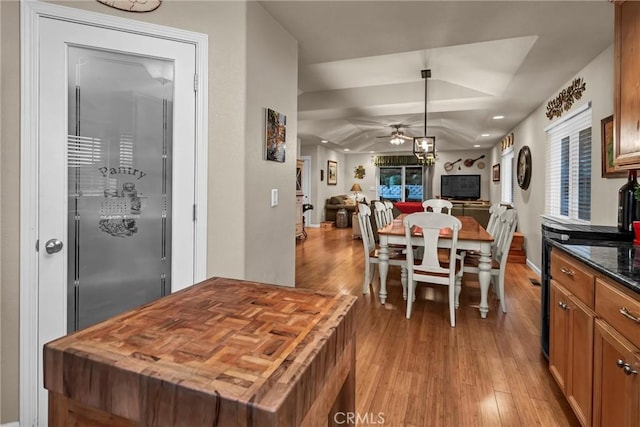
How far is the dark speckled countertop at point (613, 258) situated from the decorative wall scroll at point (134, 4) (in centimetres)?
Result: 242

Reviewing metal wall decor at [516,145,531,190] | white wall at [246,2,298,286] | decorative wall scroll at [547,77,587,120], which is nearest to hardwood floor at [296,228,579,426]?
white wall at [246,2,298,286]

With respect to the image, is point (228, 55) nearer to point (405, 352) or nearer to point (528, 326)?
point (405, 352)

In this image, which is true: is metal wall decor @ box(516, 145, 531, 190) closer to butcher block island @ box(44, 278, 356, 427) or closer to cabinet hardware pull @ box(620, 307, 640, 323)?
cabinet hardware pull @ box(620, 307, 640, 323)

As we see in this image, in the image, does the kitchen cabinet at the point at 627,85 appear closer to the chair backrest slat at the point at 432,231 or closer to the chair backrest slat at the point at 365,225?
the chair backrest slat at the point at 432,231

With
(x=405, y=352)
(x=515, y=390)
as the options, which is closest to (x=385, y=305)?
(x=405, y=352)

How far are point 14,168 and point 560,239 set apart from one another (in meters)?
2.85

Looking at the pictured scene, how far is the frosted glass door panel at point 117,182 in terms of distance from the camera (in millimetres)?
1654

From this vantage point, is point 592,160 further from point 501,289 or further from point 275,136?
point 275,136

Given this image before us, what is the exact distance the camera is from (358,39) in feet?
8.63

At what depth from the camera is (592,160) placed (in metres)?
3.10

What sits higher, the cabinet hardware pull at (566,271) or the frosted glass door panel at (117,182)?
the frosted glass door panel at (117,182)

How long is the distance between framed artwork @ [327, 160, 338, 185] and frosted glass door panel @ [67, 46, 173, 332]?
335 inches

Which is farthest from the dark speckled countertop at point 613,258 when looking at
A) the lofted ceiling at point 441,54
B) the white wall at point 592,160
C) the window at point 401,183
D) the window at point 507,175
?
the window at point 401,183

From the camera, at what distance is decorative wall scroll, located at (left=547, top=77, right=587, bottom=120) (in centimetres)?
331
